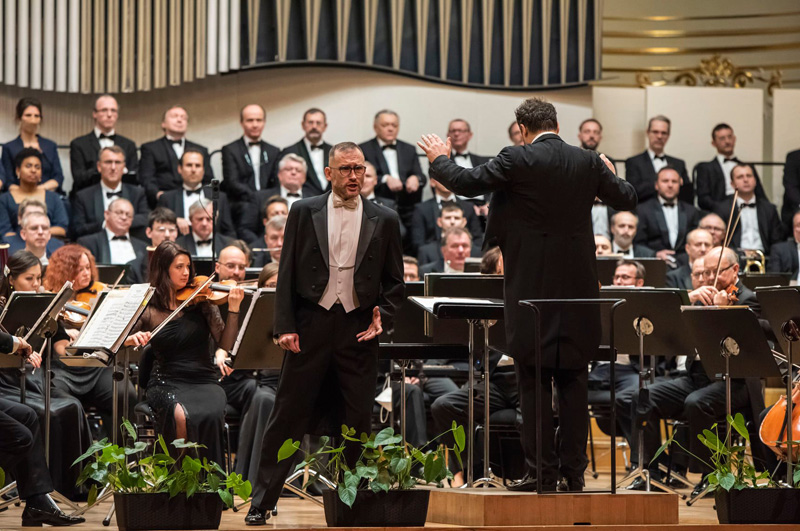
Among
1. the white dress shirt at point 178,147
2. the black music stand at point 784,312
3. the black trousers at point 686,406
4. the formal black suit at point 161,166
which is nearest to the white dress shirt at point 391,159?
the formal black suit at point 161,166

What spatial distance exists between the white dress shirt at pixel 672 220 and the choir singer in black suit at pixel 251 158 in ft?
9.34

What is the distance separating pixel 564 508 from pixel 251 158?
5.26 metres

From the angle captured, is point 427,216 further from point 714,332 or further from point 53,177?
point 714,332

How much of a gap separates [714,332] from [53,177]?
5.00 m

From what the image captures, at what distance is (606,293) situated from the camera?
5.16m

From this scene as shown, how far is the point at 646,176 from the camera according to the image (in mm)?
9117

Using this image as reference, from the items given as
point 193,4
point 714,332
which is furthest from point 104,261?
point 714,332

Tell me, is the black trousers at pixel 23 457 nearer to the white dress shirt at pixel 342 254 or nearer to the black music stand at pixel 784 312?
the white dress shirt at pixel 342 254

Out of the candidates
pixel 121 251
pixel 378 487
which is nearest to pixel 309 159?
pixel 121 251

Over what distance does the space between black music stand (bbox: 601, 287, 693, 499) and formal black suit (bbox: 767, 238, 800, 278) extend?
342 cm

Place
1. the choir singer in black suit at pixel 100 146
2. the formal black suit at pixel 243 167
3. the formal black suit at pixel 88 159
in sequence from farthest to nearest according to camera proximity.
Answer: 1. the formal black suit at pixel 243 167
2. the choir singer in black suit at pixel 100 146
3. the formal black suit at pixel 88 159

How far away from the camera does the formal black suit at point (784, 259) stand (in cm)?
833

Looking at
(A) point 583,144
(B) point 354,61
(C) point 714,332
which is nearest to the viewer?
(C) point 714,332

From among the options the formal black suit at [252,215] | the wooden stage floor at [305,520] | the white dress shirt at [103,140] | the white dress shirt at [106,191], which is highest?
the white dress shirt at [103,140]
